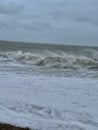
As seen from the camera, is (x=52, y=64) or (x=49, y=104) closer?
(x=49, y=104)

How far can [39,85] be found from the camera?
1265cm

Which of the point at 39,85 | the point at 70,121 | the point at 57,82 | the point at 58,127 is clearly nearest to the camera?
the point at 58,127

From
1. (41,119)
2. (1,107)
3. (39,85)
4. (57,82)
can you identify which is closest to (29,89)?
(39,85)

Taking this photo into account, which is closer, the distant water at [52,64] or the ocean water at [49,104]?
the ocean water at [49,104]

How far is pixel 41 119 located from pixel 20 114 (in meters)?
0.63

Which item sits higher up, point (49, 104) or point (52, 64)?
point (52, 64)

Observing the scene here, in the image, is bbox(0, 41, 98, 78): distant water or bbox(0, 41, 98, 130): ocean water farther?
bbox(0, 41, 98, 78): distant water

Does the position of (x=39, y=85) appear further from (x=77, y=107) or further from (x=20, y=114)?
(x=20, y=114)

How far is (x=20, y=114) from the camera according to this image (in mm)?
8266

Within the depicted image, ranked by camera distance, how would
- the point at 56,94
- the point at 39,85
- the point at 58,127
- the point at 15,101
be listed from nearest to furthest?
1. the point at 58,127
2. the point at 15,101
3. the point at 56,94
4. the point at 39,85

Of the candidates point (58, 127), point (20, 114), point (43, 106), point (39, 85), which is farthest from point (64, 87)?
point (58, 127)

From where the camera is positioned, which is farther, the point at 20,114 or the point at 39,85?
the point at 39,85

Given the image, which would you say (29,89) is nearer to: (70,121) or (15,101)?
(15,101)

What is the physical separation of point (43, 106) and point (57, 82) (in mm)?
4451
